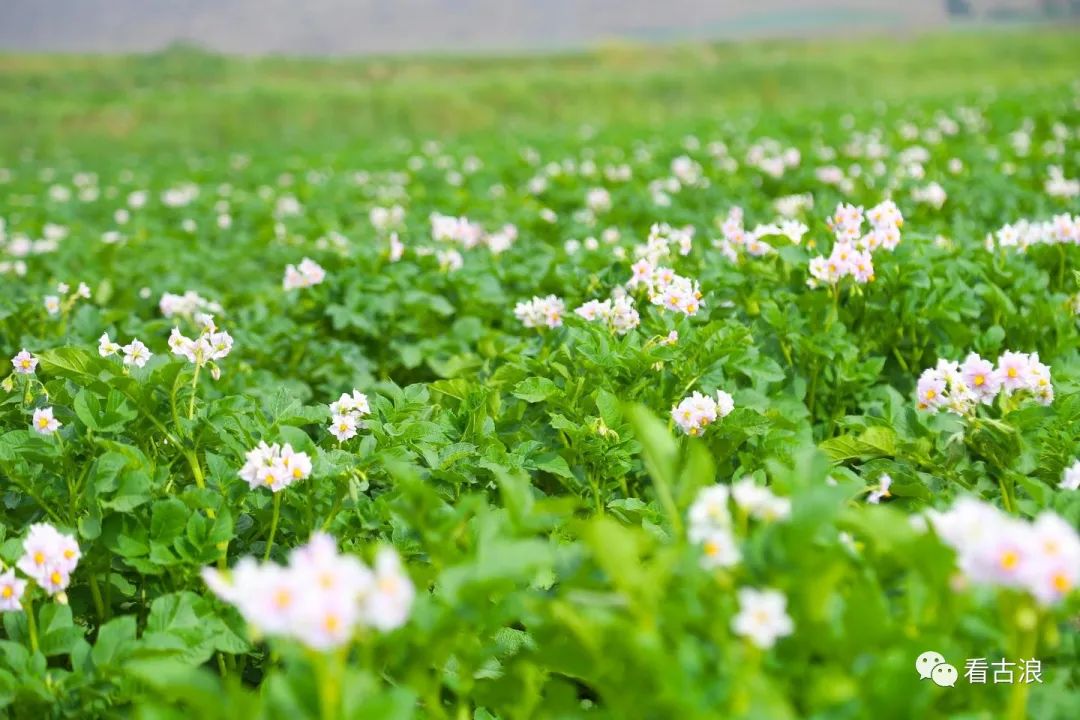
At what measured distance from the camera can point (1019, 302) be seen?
358 cm

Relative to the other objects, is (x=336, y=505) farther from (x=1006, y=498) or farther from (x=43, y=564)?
(x=1006, y=498)

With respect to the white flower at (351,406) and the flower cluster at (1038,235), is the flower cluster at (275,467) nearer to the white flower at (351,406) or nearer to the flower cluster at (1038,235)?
the white flower at (351,406)

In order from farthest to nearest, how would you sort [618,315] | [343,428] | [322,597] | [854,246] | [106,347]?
[854,246], [618,315], [106,347], [343,428], [322,597]

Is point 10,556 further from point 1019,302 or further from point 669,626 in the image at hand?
point 1019,302

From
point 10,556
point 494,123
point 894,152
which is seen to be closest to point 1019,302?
point 10,556

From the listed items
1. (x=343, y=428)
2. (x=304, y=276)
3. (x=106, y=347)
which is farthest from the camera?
(x=304, y=276)

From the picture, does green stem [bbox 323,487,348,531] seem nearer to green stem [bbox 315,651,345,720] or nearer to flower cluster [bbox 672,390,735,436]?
flower cluster [bbox 672,390,735,436]

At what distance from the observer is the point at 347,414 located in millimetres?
2492

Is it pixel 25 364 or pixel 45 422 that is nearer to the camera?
pixel 45 422

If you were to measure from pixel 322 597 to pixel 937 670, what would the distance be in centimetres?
89

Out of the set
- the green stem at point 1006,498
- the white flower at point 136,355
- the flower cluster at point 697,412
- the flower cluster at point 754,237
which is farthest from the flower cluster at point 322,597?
the flower cluster at point 754,237

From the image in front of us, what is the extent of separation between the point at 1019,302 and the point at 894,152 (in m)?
5.89

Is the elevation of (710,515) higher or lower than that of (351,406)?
lower

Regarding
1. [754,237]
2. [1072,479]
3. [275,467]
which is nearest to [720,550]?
[1072,479]
